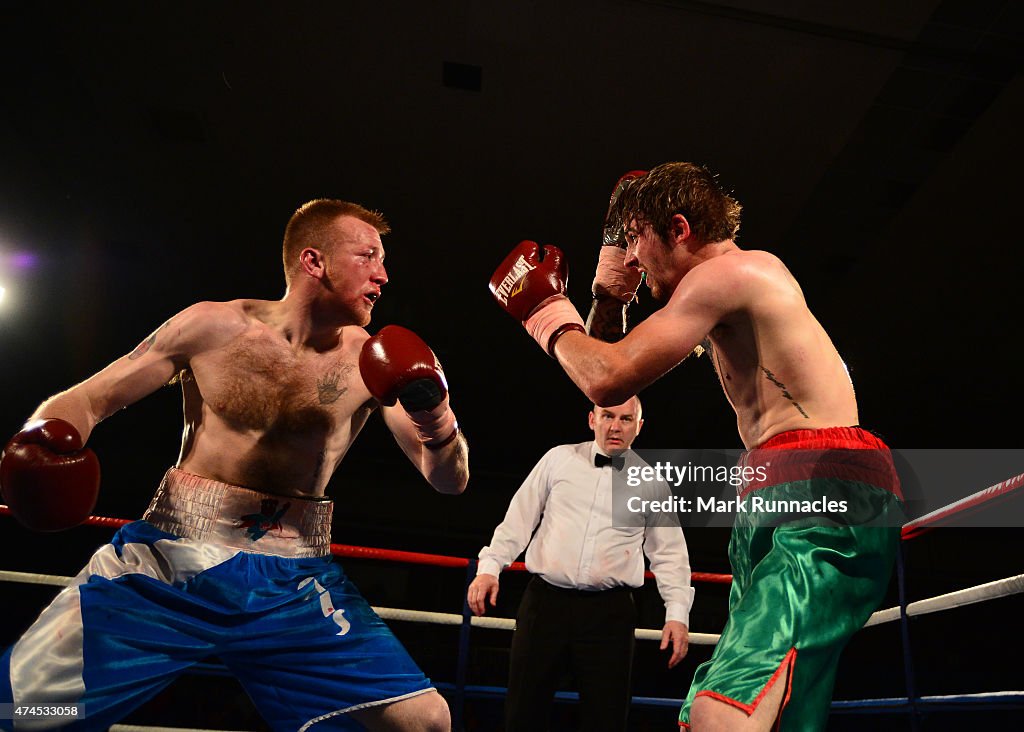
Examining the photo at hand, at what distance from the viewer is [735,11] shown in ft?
12.4

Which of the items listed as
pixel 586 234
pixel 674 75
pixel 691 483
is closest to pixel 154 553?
pixel 674 75

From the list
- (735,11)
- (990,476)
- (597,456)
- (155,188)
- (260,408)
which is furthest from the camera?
(990,476)

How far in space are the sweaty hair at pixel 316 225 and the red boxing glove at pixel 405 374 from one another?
50 centimetres

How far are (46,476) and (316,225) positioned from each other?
0.98 m

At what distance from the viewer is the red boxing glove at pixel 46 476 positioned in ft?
5.25

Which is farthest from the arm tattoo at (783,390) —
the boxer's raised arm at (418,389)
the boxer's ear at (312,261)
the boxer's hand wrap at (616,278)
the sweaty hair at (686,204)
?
the boxer's ear at (312,261)

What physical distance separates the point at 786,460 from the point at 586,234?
458 centimetres

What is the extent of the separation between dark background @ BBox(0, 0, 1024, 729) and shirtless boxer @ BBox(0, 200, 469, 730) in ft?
8.54

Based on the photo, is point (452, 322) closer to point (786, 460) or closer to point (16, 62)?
point (16, 62)

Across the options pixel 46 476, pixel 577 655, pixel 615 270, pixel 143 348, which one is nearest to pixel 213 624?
pixel 46 476

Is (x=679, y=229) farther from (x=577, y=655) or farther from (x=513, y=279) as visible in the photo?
(x=577, y=655)

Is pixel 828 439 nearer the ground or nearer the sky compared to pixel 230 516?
nearer the sky

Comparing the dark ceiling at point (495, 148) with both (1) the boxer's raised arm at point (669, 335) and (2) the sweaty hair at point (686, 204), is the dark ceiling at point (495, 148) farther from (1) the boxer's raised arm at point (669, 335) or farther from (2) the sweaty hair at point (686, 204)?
(1) the boxer's raised arm at point (669, 335)

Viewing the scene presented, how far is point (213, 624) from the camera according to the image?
1639 mm
